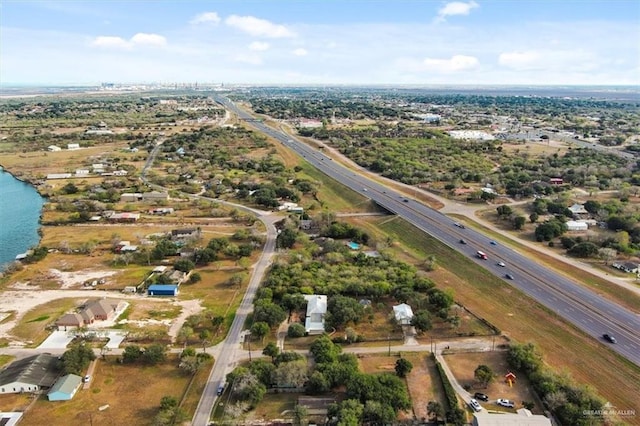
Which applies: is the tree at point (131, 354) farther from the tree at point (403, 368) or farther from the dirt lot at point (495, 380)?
the dirt lot at point (495, 380)

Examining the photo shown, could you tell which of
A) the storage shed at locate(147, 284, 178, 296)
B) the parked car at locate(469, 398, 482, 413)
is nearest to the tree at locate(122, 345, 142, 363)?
the storage shed at locate(147, 284, 178, 296)

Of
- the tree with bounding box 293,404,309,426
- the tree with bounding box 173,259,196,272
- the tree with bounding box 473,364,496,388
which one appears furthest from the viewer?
the tree with bounding box 173,259,196,272

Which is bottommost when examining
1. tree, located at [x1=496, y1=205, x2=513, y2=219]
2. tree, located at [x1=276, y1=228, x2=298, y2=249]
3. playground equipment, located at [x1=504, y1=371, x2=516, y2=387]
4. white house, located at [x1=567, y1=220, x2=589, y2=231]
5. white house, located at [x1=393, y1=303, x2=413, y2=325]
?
playground equipment, located at [x1=504, y1=371, x2=516, y2=387]

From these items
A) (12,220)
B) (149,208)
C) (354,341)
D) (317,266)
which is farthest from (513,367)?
(12,220)

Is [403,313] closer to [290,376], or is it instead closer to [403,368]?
[403,368]

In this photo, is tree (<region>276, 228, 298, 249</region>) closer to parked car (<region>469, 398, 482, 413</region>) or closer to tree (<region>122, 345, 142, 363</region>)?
tree (<region>122, 345, 142, 363</region>)

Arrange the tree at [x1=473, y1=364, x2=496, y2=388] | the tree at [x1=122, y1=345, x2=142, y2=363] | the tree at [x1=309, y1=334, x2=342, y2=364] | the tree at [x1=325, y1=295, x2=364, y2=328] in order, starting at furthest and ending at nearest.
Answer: the tree at [x1=325, y1=295, x2=364, y2=328] < the tree at [x1=122, y1=345, x2=142, y2=363] < the tree at [x1=309, y1=334, x2=342, y2=364] < the tree at [x1=473, y1=364, x2=496, y2=388]
